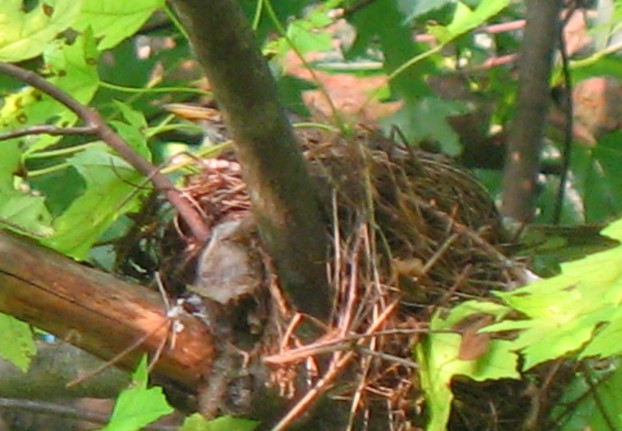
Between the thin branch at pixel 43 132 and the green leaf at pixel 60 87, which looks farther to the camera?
the green leaf at pixel 60 87

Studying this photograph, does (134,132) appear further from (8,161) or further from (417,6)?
(417,6)

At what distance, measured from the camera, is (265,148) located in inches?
44.9

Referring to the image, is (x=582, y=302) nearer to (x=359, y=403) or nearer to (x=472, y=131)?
(x=359, y=403)

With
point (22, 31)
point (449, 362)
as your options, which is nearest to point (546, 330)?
point (449, 362)

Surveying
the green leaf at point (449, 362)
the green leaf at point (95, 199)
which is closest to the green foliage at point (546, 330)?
the green leaf at point (449, 362)

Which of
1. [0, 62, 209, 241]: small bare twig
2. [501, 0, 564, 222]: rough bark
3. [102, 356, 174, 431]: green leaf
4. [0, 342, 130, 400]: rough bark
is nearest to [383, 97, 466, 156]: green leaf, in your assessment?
[501, 0, 564, 222]: rough bark

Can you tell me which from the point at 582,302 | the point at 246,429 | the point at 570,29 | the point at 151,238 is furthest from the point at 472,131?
the point at 582,302

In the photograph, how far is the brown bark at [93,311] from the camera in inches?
45.9

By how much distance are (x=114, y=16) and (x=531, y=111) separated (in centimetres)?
70

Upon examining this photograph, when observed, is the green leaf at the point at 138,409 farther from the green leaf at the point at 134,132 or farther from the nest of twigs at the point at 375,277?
the green leaf at the point at 134,132

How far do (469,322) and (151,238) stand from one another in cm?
42

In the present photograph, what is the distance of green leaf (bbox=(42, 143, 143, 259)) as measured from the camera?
49.7 inches

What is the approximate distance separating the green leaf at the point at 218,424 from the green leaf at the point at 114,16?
0.42 metres

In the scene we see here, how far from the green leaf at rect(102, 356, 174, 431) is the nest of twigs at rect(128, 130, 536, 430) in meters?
0.22
